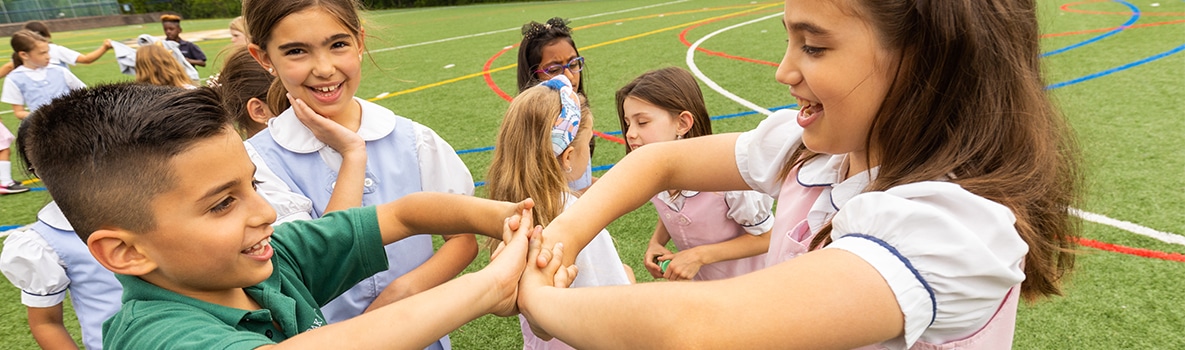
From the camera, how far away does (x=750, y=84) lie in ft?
27.6

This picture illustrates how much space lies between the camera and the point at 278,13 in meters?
2.34

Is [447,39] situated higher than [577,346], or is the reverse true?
[577,346]

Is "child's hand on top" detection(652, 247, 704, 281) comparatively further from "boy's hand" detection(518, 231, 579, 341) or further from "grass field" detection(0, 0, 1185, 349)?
"boy's hand" detection(518, 231, 579, 341)

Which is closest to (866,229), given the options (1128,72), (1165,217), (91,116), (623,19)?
(91,116)

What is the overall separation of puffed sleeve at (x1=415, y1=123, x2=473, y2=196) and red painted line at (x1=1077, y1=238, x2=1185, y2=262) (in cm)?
334

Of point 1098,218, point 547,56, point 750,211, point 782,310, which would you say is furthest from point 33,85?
point 1098,218

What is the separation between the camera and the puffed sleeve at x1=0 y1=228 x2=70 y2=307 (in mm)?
2404

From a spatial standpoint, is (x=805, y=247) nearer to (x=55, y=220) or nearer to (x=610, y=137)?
(x=55, y=220)

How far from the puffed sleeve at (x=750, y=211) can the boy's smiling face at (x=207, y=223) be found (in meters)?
1.93

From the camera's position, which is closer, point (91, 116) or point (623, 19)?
point (91, 116)

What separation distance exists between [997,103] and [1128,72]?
8.01 meters

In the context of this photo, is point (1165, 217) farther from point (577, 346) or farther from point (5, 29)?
point (5, 29)

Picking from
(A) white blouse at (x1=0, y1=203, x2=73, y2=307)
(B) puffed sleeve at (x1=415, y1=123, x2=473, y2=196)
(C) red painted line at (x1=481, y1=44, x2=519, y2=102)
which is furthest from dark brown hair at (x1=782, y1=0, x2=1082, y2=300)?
(C) red painted line at (x1=481, y1=44, x2=519, y2=102)

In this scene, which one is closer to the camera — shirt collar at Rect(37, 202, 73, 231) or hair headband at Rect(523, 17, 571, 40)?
shirt collar at Rect(37, 202, 73, 231)
